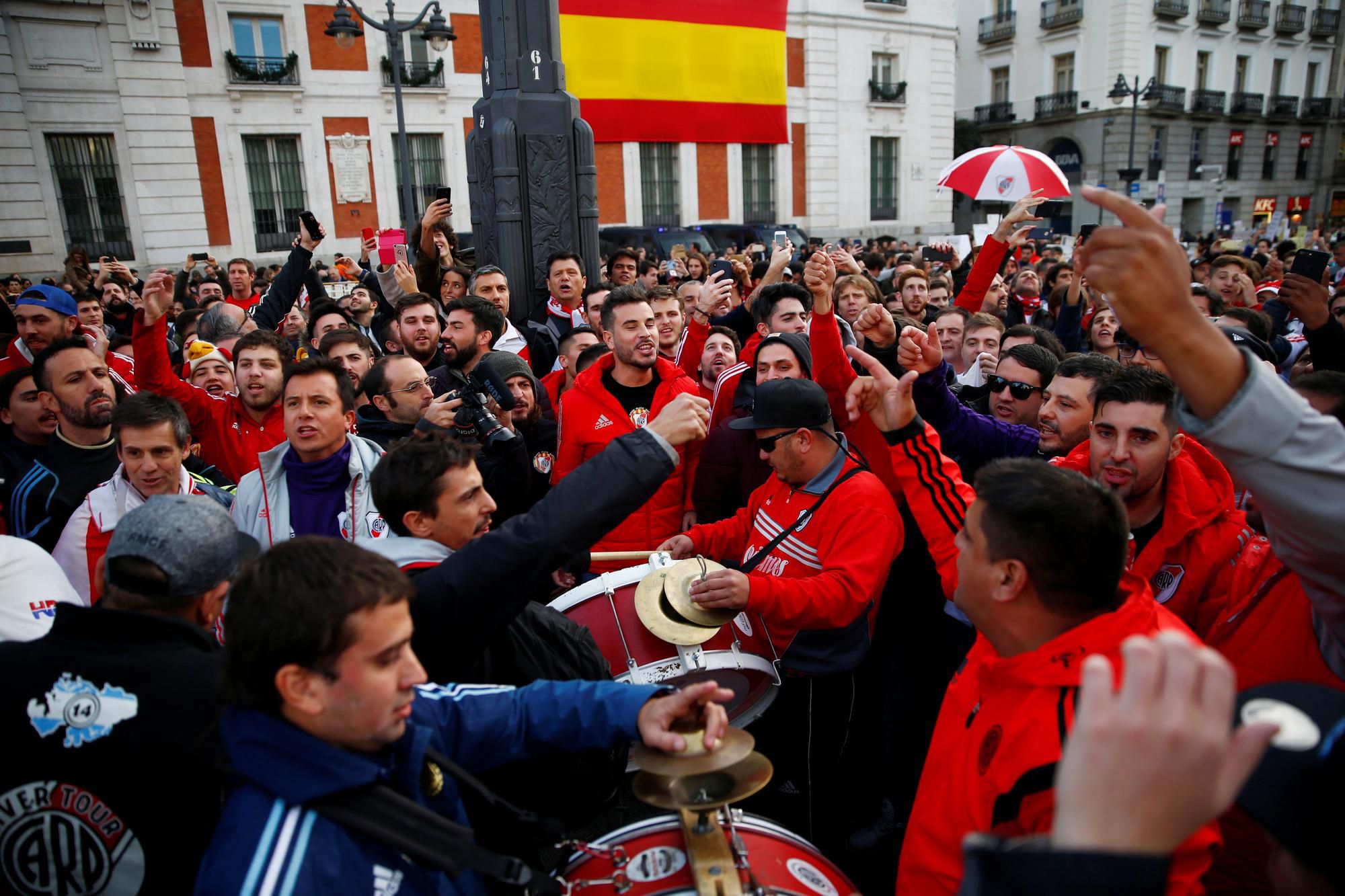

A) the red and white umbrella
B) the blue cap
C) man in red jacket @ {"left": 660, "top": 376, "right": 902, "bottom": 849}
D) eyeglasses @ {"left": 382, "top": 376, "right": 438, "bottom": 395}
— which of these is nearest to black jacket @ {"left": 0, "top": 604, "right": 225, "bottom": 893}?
man in red jacket @ {"left": 660, "top": 376, "right": 902, "bottom": 849}

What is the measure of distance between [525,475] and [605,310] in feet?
4.21

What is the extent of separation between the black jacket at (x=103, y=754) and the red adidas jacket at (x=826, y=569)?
5.27 feet

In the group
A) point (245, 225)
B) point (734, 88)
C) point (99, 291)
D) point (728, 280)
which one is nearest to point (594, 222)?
point (728, 280)

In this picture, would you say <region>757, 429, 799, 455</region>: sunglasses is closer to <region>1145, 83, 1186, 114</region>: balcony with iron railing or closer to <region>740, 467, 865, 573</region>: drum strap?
<region>740, 467, 865, 573</region>: drum strap

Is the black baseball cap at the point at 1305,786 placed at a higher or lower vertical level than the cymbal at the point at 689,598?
higher

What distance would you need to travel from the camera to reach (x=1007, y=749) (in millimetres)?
1781

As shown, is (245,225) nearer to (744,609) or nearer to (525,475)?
(525,475)

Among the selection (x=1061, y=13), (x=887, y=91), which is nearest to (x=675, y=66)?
(x=887, y=91)

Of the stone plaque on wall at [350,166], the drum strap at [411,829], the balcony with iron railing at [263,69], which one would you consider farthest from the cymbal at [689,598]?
the balcony with iron railing at [263,69]

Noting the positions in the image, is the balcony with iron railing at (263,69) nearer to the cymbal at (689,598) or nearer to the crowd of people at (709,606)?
the crowd of people at (709,606)

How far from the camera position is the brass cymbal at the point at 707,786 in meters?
1.73

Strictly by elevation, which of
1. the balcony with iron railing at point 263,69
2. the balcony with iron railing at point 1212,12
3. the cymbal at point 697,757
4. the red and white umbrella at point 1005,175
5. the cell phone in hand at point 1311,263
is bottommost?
the cymbal at point 697,757

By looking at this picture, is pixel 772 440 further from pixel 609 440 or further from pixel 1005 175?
pixel 1005 175

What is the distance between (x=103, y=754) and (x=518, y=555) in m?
0.97
